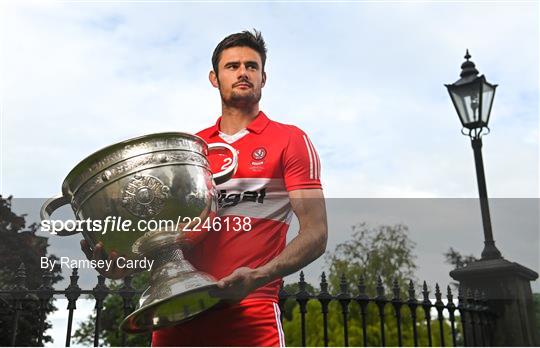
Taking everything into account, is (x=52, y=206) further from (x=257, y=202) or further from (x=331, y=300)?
(x=331, y=300)

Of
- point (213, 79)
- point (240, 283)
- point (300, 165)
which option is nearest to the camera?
point (240, 283)

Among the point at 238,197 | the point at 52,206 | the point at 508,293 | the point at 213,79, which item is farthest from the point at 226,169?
the point at 508,293

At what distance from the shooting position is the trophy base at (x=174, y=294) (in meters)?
2.71

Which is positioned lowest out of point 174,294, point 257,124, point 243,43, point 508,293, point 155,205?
point 174,294

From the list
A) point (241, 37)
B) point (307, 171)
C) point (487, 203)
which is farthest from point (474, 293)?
point (241, 37)

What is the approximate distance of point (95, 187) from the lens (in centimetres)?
278

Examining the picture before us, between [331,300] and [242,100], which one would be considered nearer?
[242,100]

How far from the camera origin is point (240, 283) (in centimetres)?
292

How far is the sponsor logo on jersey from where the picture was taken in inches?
120

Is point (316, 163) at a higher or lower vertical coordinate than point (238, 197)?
higher

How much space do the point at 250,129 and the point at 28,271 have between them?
5.28ft

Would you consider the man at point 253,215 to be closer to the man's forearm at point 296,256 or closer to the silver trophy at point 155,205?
the man's forearm at point 296,256

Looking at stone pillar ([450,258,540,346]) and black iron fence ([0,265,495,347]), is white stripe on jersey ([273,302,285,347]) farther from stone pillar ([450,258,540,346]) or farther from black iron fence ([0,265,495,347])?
stone pillar ([450,258,540,346])

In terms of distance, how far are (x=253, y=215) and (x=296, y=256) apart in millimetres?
317
